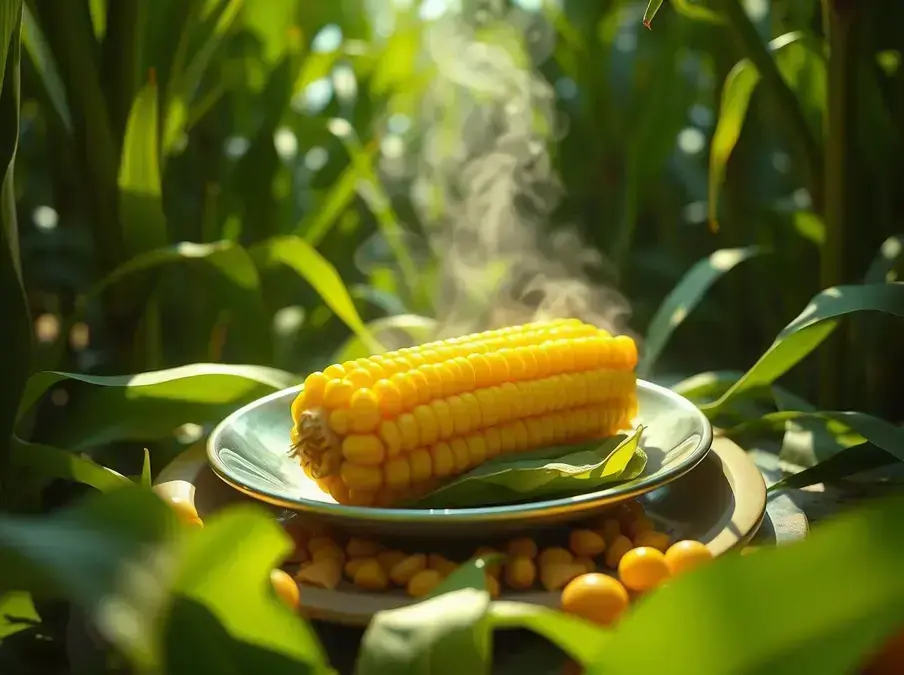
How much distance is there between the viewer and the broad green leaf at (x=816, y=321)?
2.30ft

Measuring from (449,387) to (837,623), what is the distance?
38 centimetres

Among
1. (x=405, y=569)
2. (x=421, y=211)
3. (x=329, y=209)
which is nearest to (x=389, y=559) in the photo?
(x=405, y=569)

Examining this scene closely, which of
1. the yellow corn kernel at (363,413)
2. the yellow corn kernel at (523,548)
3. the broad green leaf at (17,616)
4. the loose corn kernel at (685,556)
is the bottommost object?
the broad green leaf at (17,616)

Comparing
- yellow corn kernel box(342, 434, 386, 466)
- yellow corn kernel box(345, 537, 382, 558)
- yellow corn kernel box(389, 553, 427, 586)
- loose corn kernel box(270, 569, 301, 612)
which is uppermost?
yellow corn kernel box(342, 434, 386, 466)

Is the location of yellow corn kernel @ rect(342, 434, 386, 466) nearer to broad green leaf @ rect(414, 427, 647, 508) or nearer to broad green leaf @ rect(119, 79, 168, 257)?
broad green leaf @ rect(414, 427, 647, 508)

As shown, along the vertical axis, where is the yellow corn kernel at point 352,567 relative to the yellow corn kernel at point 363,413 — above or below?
below

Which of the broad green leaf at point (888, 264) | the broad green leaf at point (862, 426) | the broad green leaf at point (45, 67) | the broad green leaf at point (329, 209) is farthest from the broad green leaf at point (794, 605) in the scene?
the broad green leaf at point (329, 209)

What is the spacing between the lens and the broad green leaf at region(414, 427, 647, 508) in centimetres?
60

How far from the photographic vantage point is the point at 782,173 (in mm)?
1435

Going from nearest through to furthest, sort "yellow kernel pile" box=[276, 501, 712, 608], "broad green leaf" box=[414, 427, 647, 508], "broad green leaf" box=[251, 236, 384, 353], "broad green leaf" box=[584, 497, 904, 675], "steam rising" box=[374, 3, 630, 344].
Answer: "broad green leaf" box=[584, 497, 904, 675] → "yellow kernel pile" box=[276, 501, 712, 608] → "broad green leaf" box=[414, 427, 647, 508] → "broad green leaf" box=[251, 236, 384, 353] → "steam rising" box=[374, 3, 630, 344]

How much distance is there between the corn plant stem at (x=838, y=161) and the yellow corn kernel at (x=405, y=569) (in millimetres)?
491

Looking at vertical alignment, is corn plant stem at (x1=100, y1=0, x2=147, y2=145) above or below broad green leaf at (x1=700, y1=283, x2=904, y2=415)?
above

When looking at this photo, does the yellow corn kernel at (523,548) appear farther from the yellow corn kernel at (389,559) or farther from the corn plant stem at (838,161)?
the corn plant stem at (838,161)

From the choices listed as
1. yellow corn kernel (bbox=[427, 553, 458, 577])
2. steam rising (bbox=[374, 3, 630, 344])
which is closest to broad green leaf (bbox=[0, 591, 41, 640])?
yellow corn kernel (bbox=[427, 553, 458, 577])
